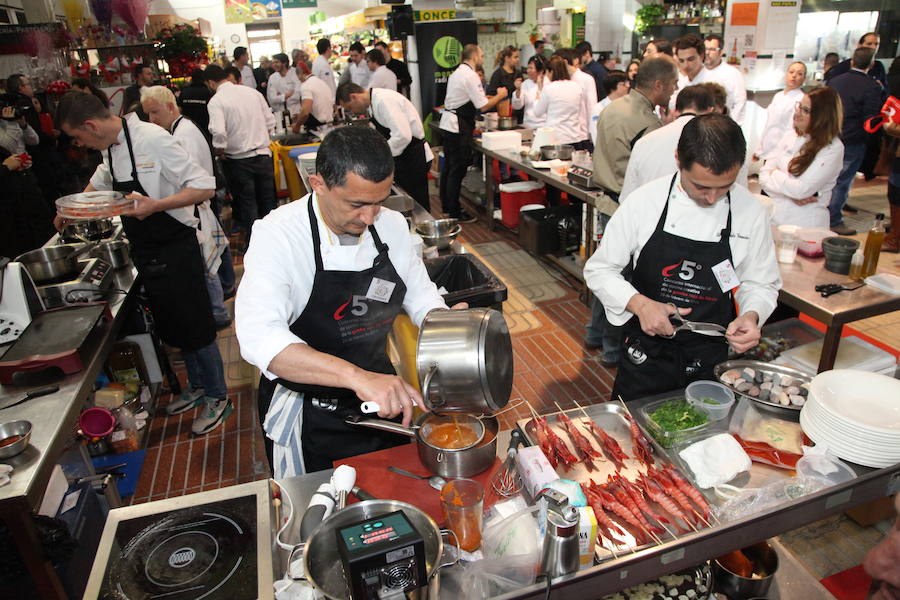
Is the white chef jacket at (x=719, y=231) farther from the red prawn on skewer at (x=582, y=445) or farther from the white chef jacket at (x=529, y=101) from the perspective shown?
the white chef jacket at (x=529, y=101)

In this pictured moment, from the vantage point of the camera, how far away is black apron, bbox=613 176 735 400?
2350 mm

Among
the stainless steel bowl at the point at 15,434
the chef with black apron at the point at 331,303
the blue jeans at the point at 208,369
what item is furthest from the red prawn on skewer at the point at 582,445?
the blue jeans at the point at 208,369

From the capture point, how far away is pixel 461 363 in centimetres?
167

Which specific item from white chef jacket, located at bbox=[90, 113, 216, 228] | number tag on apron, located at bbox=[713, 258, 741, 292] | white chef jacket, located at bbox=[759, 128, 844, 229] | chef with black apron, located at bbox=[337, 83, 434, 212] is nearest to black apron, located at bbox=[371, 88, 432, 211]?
chef with black apron, located at bbox=[337, 83, 434, 212]

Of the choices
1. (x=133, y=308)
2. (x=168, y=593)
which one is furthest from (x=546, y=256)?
(x=168, y=593)

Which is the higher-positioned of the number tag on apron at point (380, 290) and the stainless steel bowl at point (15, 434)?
the number tag on apron at point (380, 290)

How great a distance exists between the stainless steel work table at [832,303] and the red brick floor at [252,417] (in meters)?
1.33

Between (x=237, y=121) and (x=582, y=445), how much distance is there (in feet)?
18.8

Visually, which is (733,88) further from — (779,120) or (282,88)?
(282,88)

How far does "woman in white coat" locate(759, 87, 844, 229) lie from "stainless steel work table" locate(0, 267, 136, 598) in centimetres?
432

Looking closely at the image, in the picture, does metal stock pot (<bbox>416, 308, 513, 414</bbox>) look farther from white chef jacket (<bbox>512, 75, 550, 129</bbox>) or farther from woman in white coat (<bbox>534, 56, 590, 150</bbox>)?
white chef jacket (<bbox>512, 75, 550, 129</bbox>)

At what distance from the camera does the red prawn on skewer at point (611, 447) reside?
1.90 meters

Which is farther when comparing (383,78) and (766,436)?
(383,78)

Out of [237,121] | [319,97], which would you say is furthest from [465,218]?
[237,121]
